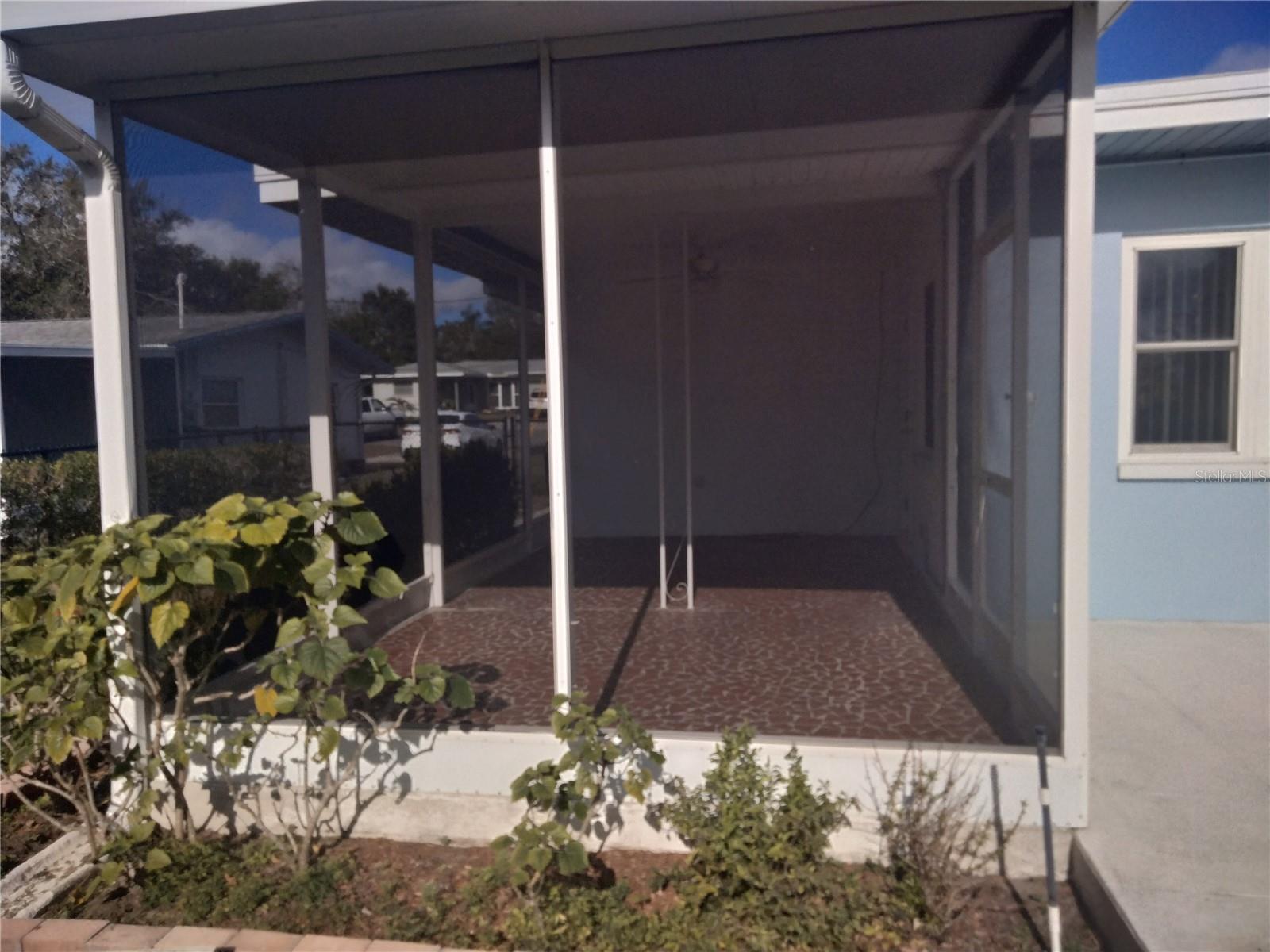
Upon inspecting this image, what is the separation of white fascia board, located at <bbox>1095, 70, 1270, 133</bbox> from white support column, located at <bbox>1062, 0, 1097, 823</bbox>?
1948mm

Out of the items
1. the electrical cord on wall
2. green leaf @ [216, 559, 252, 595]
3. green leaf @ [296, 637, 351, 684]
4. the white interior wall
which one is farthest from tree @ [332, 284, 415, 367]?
the electrical cord on wall

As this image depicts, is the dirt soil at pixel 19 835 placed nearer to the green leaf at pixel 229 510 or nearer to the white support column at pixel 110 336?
the white support column at pixel 110 336

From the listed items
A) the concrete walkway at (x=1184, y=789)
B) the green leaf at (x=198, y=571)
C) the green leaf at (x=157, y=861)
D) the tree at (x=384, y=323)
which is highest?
the tree at (x=384, y=323)

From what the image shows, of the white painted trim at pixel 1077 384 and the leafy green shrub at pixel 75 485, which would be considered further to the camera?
the leafy green shrub at pixel 75 485

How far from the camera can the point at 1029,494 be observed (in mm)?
3754

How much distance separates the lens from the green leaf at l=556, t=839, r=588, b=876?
288 centimetres

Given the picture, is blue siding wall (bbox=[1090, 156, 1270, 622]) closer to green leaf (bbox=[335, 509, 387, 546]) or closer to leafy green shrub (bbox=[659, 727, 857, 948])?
leafy green shrub (bbox=[659, 727, 857, 948])

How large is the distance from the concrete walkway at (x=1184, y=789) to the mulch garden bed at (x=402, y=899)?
256mm

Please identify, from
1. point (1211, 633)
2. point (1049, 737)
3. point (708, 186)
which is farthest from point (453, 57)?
point (1211, 633)

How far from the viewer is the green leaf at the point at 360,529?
11.1 feet

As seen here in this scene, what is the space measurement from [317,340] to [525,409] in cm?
333

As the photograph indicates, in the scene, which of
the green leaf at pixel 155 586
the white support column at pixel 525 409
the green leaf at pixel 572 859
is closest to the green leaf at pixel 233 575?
the green leaf at pixel 155 586

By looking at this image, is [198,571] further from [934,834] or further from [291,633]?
[934,834]

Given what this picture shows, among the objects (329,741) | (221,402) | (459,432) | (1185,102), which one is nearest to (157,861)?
(329,741)
